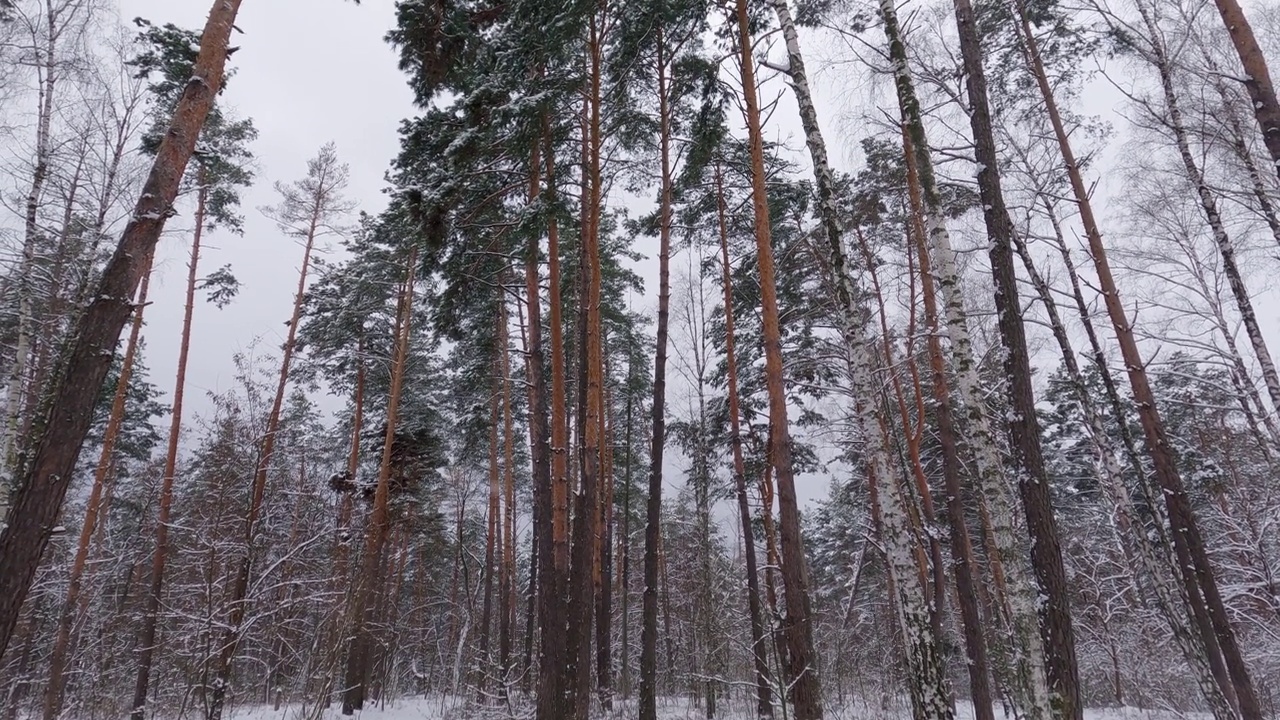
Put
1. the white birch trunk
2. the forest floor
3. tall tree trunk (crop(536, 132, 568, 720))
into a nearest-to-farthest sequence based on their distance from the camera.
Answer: the white birch trunk
tall tree trunk (crop(536, 132, 568, 720))
the forest floor

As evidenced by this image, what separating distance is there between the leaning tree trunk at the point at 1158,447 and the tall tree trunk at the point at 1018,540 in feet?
16.8

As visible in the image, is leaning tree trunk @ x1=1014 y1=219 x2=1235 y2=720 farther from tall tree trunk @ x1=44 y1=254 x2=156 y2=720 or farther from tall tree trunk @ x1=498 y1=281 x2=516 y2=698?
tall tree trunk @ x1=44 y1=254 x2=156 y2=720

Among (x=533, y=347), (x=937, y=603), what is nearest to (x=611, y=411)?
(x=533, y=347)

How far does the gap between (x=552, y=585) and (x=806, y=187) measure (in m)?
8.18

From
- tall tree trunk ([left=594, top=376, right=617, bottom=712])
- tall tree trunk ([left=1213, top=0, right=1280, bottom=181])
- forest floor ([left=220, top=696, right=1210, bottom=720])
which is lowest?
forest floor ([left=220, top=696, right=1210, bottom=720])

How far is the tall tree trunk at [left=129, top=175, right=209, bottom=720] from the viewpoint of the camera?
1090cm

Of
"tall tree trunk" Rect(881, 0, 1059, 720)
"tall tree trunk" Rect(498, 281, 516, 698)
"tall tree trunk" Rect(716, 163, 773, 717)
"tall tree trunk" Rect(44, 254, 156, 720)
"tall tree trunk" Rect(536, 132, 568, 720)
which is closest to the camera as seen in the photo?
"tall tree trunk" Rect(881, 0, 1059, 720)

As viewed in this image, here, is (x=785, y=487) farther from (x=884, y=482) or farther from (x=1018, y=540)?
(x=1018, y=540)

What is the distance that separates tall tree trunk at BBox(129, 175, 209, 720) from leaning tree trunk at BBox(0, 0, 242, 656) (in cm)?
800

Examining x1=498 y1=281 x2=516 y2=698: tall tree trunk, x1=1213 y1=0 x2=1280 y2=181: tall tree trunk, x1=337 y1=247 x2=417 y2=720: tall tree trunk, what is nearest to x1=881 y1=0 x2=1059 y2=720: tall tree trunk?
x1=1213 y1=0 x2=1280 y2=181: tall tree trunk

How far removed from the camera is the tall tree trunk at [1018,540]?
5.02 meters

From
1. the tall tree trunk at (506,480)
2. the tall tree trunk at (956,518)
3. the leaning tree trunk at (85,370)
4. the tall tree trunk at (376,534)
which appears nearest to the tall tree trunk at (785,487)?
the tall tree trunk at (956,518)

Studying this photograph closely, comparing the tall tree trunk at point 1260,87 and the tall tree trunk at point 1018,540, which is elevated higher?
the tall tree trunk at point 1260,87

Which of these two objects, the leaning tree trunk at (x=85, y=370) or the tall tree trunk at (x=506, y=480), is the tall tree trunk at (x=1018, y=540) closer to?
the leaning tree trunk at (x=85, y=370)
